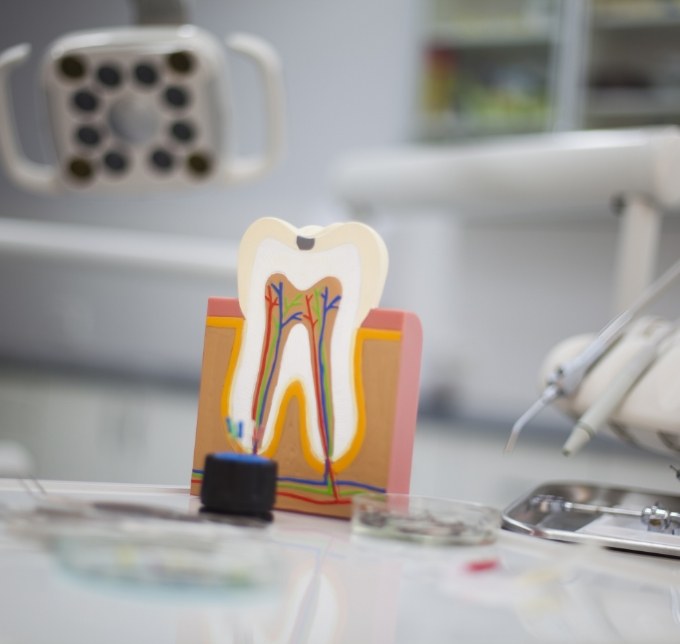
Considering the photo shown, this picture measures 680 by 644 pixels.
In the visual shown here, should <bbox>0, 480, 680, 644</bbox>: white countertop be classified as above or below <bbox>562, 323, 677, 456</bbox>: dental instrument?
below

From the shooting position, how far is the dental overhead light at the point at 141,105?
1137 millimetres

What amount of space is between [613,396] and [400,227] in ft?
8.19

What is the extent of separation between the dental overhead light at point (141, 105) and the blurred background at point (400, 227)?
1185mm

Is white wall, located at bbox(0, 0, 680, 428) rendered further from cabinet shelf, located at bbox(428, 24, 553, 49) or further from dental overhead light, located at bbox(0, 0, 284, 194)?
dental overhead light, located at bbox(0, 0, 284, 194)

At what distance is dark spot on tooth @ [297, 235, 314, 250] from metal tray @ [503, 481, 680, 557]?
22 centimetres

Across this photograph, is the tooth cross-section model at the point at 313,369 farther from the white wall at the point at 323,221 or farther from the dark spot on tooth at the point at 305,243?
the white wall at the point at 323,221

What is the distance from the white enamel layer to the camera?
603 mm

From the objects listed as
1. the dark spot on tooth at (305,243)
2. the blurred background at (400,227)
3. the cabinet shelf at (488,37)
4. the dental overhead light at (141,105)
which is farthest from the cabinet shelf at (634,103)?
the dark spot on tooth at (305,243)

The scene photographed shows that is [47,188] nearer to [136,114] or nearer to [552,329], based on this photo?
[136,114]

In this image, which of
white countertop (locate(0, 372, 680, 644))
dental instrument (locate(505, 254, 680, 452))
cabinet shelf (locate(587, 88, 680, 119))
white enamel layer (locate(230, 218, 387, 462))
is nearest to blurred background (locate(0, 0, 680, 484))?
cabinet shelf (locate(587, 88, 680, 119))

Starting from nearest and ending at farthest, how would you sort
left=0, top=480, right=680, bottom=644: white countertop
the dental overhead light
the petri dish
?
left=0, top=480, right=680, bottom=644: white countertop < the petri dish < the dental overhead light

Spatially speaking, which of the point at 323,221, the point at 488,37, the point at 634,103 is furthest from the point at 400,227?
the point at 634,103

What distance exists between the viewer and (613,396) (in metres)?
0.70

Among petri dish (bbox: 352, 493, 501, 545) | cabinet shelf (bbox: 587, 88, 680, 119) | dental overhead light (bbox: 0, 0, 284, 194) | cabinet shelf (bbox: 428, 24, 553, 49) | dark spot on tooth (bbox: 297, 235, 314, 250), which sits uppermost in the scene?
cabinet shelf (bbox: 428, 24, 553, 49)
